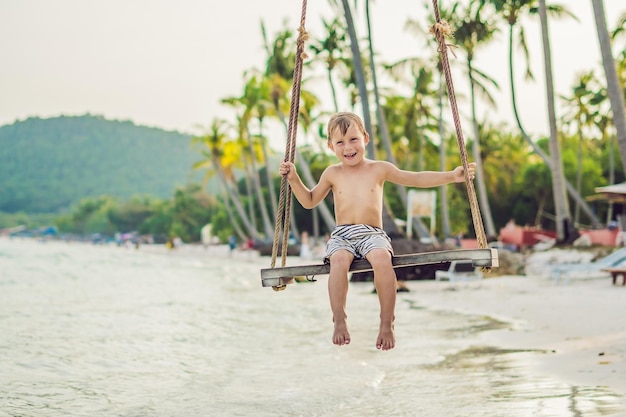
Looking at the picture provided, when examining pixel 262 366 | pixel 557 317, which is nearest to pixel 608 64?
pixel 557 317

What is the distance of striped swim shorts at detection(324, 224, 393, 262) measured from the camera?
527cm

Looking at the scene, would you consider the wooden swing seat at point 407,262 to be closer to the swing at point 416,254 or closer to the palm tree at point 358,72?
the swing at point 416,254

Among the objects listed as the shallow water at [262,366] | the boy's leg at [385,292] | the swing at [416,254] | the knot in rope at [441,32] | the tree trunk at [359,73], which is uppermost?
the tree trunk at [359,73]

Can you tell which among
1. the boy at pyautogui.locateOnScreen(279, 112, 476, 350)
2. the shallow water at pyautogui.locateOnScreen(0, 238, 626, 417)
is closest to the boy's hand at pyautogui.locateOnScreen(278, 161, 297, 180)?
the boy at pyautogui.locateOnScreen(279, 112, 476, 350)

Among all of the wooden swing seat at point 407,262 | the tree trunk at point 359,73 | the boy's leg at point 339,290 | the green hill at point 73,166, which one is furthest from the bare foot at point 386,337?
the green hill at point 73,166

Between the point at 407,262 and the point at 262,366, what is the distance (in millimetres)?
7196

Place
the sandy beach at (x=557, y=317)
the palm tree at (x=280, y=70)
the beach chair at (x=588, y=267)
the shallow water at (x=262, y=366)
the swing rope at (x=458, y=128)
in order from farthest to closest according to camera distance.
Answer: the palm tree at (x=280, y=70) < the beach chair at (x=588, y=267) < the sandy beach at (x=557, y=317) < the shallow water at (x=262, y=366) < the swing rope at (x=458, y=128)

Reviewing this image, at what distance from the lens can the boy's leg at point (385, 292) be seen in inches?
198

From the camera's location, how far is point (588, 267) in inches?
697

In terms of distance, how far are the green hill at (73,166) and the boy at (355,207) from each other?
16479cm

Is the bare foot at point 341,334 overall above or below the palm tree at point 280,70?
below

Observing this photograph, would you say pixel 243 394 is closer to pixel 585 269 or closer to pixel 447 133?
A: pixel 585 269

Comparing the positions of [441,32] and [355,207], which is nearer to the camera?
[355,207]

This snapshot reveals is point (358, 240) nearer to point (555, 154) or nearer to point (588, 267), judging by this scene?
point (588, 267)
